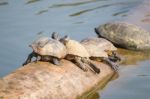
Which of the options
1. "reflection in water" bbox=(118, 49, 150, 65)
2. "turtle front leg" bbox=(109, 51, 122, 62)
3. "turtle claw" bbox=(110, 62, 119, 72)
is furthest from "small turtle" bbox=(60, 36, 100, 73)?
"reflection in water" bbox=(118, 49, 150, 65)

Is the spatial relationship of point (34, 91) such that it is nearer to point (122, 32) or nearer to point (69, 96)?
point (69, 96)

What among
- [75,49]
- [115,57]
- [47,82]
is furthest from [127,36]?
[47,82]

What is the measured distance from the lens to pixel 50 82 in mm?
6266

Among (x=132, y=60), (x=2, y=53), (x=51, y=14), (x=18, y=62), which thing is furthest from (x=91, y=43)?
(x=51, y=14)

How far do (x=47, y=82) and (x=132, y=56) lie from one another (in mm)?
3037

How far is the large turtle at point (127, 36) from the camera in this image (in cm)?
930

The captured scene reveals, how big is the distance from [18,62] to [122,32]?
2.48 meters

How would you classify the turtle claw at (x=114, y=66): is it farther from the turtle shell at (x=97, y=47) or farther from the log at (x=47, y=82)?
the log at (x=47, y=82)

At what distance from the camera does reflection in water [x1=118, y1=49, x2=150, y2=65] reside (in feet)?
27.7

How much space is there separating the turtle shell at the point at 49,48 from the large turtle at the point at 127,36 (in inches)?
110

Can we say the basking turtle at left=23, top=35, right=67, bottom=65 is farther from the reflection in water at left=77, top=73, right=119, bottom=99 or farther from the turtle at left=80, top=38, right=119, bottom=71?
the turtle at left=80, top=38, right=119, bottom=71

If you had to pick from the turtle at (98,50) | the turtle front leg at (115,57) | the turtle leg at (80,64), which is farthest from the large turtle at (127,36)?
the turtle leg at (80,64)

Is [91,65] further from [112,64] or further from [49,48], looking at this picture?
[49,48]

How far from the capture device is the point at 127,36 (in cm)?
945
